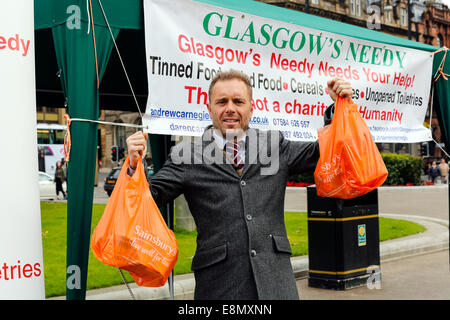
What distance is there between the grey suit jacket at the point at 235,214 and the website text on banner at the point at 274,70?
138cm

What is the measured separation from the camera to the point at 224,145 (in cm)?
261

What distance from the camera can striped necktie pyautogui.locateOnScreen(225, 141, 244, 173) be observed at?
261cm

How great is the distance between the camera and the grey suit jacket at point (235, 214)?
247cm

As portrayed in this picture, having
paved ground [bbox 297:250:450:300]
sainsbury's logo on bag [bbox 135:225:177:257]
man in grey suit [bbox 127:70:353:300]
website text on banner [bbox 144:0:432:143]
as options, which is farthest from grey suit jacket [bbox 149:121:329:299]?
paved ground [bbox 297:250:450:300]

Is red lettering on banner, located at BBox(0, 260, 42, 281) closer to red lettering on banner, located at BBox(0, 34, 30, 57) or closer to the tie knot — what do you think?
red lettering on banner, located at BBox(0, 34, 30, 57)

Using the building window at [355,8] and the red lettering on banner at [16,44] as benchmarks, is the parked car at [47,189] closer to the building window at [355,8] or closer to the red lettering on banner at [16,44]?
the red lettering on banner at [16,44]

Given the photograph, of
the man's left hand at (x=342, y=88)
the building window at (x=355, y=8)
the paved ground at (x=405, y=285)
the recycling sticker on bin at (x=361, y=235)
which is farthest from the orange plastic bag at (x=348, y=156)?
the building window at (x=355, y=8)

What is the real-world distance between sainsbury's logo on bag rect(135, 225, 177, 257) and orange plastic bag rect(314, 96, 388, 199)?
844 millimetres

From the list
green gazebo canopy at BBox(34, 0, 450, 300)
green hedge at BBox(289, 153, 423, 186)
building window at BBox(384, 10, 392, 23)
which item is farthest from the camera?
building window at BBox(384, 10, 392, 23)

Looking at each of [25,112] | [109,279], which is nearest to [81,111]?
[25,112]

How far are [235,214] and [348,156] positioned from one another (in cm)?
67

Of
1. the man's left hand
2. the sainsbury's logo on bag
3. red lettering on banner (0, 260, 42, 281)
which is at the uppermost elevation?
the man's left hand

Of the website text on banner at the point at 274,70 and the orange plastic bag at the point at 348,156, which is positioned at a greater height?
the website text on banner at the point at 274,70
